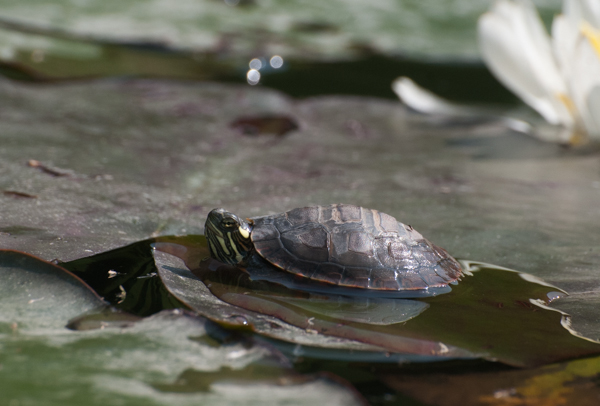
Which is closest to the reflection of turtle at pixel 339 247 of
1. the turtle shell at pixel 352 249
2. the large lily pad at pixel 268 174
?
the turtle shell at pixel 352 249

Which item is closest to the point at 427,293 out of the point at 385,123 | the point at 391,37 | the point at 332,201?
the point at 332,201

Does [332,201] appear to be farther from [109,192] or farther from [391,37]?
[391,37]

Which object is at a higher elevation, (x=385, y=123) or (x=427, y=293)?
(x=385, y=123)

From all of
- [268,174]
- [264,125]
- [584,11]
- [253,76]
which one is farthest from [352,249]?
[253,76]

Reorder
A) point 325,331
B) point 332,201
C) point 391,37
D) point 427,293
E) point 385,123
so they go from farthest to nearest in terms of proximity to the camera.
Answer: point 391,37 < point 385,123 < point 332,201 < point 427,293 < point 325,331

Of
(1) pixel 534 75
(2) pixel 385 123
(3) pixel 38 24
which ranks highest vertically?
(3) pixel 38 24

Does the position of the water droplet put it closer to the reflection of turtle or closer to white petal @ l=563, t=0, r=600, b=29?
white petal @ l=563, t=0, r=600, b=29

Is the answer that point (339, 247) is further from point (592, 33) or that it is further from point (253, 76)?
point (253, 76)

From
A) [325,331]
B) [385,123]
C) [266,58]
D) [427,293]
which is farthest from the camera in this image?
[266,58]

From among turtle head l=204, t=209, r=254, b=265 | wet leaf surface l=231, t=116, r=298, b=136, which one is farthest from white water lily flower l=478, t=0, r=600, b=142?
turtle head l=204, t=209, r=254, b=265
